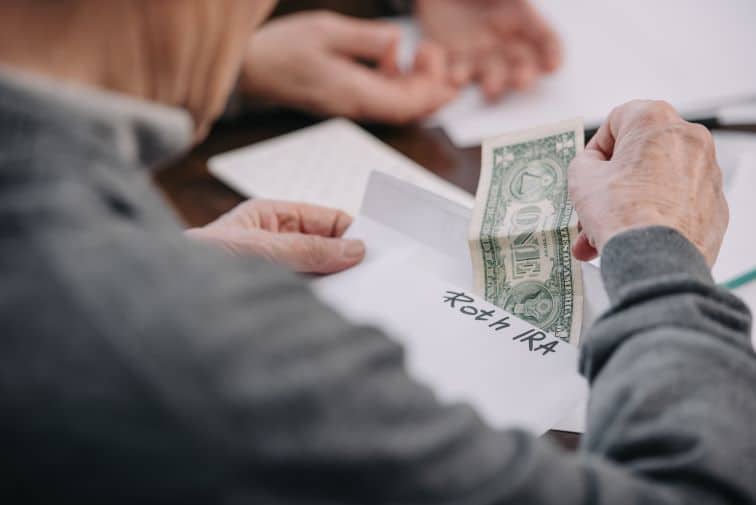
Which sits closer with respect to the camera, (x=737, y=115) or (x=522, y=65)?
(x=737, y=115)

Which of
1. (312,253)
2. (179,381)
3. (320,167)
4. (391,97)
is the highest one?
(391,97)

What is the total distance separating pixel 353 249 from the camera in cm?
90

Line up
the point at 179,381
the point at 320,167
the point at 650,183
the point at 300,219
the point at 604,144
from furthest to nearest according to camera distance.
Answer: the point at 320,167 < the point at 300,219 < the point at 604,144 < the point at 650,183 < the point at 179,381

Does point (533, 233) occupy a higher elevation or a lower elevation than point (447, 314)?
higher

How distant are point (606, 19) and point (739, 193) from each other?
2.20 feet

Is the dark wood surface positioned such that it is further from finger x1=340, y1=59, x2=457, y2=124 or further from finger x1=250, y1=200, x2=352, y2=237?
finger x1=250, y1=200, x2=352, y2=237

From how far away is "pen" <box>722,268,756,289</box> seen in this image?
89 cm

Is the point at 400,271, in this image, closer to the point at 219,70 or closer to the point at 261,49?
the point at 219,70

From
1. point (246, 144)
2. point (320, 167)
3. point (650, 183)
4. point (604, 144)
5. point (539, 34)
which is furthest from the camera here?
point (539, 34)

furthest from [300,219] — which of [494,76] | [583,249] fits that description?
[494,76]

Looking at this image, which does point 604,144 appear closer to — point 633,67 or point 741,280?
point 741,280

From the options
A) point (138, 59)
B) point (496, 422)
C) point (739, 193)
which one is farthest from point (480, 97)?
point (138, 59)

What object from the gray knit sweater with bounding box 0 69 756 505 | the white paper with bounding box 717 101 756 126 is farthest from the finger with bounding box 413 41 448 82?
the gray knit sweater with bounding box 0 69 756 505

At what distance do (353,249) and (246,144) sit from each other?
50 cm
